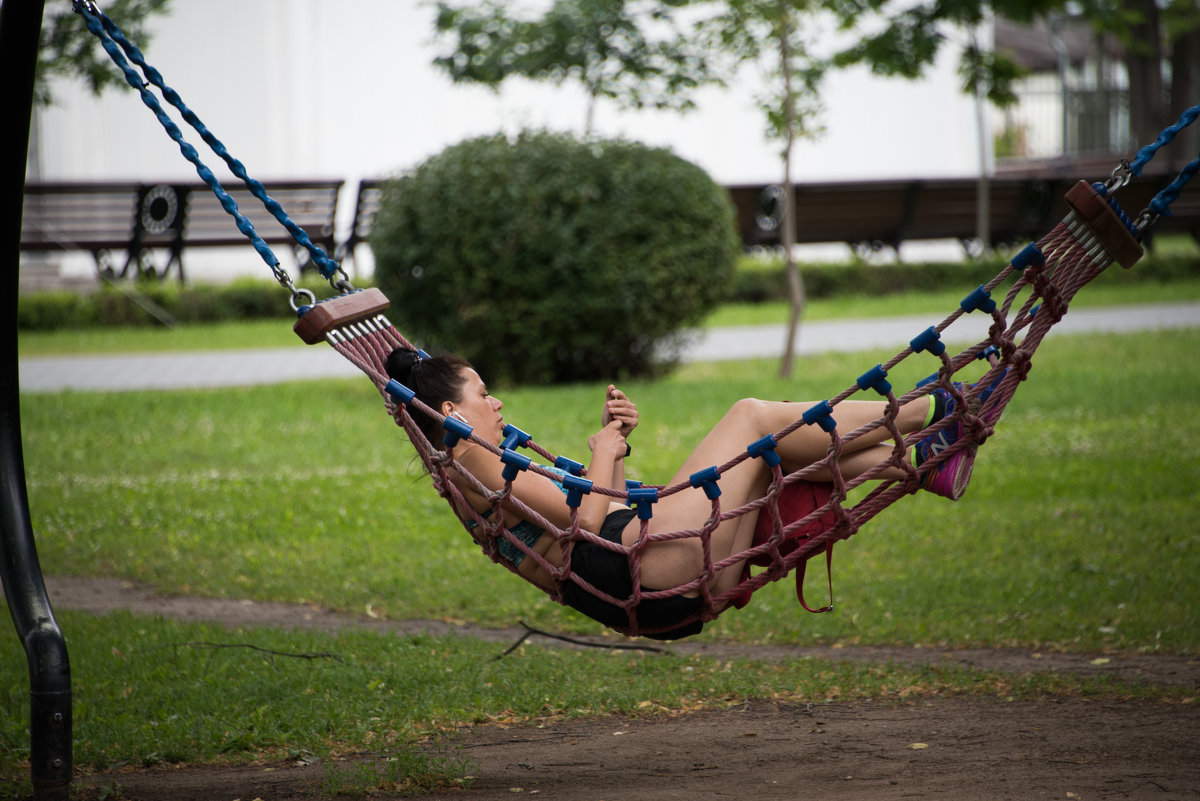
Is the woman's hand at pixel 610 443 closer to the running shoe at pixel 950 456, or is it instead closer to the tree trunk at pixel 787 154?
the running shoe at pixel 950 456

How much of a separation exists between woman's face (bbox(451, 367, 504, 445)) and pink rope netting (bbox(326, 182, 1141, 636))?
0.64ft

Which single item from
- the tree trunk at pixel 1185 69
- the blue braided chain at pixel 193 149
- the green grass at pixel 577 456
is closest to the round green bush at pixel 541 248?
the green grass at pixel 577 456

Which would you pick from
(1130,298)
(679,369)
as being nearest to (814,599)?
(679,369)

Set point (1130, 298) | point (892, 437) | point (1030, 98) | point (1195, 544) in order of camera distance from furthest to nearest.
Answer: point (1030, 98), point (1130, 298), point (1195, 544), point (892, 437)

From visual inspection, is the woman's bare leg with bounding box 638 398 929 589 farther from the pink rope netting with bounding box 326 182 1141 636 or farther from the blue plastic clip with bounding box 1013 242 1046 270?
the blue plastic clip with bounding box 1013 242 1046 270

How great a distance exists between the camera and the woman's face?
3.43m

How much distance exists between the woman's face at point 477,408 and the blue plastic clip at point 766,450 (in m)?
0.74

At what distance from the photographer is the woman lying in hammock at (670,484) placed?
3.15 m

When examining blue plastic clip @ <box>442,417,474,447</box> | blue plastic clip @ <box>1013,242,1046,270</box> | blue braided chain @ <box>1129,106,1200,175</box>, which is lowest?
blue plastic clip @ <box>442,417,474,447</box>

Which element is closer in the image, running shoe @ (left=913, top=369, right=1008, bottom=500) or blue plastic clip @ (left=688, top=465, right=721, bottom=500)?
blue plastic clip @ (left=688, top=465, right=721, bottom=500)

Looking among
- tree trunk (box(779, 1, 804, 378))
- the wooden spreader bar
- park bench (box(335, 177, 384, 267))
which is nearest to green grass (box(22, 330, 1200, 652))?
tree trunk (box(779, 1, 804, 378))

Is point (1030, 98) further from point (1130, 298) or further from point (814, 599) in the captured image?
point (814, 599)

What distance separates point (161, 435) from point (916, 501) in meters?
4.69

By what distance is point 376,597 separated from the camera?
16.8 feet
